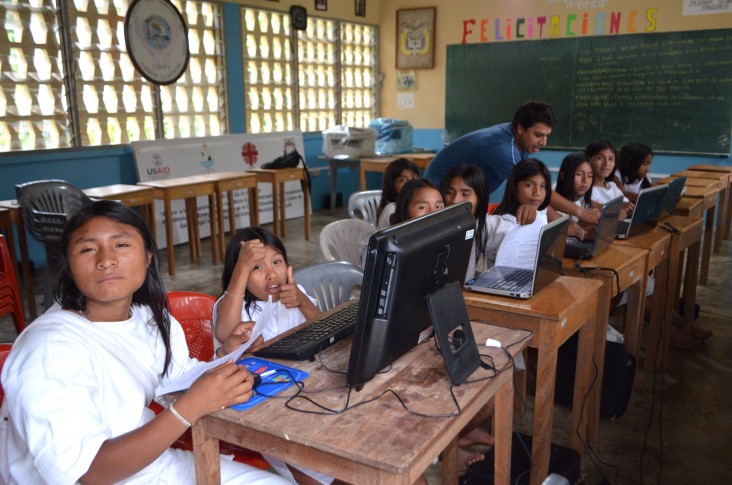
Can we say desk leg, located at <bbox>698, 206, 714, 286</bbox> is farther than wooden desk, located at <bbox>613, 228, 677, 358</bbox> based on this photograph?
Yes

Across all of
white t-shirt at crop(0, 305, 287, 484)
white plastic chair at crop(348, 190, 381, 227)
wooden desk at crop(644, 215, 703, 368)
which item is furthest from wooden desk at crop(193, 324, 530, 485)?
white plastic chair at crop(348, 190, 381, 227)

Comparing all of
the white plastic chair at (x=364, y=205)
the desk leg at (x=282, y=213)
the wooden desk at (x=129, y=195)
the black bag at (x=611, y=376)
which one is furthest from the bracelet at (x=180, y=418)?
the desk leg at (x=282, y=213)

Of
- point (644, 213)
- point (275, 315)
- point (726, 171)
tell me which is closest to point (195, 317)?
point (275, 315)

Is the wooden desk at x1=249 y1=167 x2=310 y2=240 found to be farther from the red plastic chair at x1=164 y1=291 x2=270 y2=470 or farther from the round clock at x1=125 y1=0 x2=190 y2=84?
the red plastic chair at x1=164 y1=291 x2=270 y2=470

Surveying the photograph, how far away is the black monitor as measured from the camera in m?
1.02

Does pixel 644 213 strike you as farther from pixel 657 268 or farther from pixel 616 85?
pixel 616 85

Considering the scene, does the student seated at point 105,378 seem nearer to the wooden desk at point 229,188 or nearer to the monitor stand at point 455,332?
the monitor stand at point 455,332

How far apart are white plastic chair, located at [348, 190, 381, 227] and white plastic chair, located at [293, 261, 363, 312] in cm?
148

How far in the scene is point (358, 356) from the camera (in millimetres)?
1084

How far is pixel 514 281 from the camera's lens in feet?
6.15

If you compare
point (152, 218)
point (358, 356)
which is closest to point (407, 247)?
point (358, 356)

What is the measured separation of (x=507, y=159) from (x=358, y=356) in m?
2.38

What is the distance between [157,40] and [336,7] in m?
2.55

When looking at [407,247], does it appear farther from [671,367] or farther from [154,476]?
[671,367]
